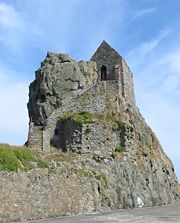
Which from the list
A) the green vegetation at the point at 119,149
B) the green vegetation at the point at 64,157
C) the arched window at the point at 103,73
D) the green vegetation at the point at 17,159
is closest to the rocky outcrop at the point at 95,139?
the green vegetation at the point at 119,149

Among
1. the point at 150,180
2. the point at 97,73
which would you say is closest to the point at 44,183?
the point at 150,180

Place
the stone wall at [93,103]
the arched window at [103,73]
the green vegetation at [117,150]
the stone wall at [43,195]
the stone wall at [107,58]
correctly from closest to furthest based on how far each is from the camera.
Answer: the stone wall at [43,195] < the green vegetation at [117,150] < the stone wall at [93,103] < the stone wall at [107,58] < the arched window at [103,73]

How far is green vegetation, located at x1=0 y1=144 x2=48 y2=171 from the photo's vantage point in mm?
25812

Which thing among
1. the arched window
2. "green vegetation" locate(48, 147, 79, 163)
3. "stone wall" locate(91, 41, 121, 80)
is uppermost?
"stone wall" locate(91, 41, 121, 80)

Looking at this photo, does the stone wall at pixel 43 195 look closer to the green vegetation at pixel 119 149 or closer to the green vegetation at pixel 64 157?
the green vegetation at pixel 64 157

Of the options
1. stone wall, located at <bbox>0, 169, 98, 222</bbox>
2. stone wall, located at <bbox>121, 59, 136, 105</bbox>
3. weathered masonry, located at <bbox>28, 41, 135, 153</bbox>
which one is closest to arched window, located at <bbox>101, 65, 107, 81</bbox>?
weathered masonry, located at <bbox>28, 41, 135, 153</bbox>

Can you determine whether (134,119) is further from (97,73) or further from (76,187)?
(76,187)

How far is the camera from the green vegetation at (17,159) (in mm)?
25812

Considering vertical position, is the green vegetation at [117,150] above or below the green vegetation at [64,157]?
above

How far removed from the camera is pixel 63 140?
39.6 metres

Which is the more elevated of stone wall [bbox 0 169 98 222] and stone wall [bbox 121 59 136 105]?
stone wall [bbox 121 59 136 105]

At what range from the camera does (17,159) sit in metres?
27.3

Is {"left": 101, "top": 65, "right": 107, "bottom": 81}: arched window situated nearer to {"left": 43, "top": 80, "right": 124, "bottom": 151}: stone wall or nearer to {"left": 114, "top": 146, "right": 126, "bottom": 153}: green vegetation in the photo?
{"left": 43, "top": 80, "right": 124, "bottom": 151}: stone wall

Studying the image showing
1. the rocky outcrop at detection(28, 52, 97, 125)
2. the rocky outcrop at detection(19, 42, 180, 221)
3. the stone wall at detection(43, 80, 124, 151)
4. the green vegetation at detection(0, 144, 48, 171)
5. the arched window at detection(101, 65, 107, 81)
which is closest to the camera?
the green vegetation at detection(0, 144, 48, 171)
